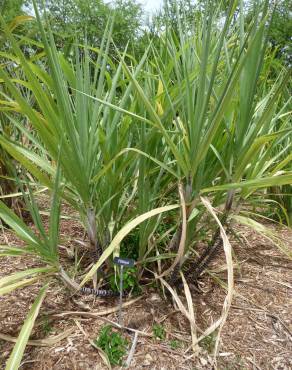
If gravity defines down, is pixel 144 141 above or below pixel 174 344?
above

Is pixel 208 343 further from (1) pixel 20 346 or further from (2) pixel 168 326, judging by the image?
(1) pixel 20 346

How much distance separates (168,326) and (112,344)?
16cm

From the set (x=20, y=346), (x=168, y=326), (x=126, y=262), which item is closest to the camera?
(x=20, y=346)

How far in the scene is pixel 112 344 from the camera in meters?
0.83

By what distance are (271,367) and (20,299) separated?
67 cm

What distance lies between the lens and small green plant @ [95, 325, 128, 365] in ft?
2.65

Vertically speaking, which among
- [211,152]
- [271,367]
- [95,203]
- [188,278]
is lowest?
[271,367]

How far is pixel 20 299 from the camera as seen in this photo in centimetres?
97

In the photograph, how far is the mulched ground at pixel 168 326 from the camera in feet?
2.67

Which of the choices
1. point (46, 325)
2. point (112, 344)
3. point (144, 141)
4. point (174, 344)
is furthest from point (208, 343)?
point (144, 141)

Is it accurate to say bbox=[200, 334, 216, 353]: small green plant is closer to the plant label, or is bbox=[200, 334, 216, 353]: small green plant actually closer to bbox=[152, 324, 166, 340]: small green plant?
bbox=[152, 324, 166, 340]: small green plant

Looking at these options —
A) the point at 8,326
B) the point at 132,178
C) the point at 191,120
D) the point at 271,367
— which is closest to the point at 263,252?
the point at 271,367

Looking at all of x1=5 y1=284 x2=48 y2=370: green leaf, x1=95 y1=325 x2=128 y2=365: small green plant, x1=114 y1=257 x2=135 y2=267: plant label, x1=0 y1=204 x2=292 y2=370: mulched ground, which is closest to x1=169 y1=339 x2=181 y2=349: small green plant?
x1=0 y1=204 x2=292 y2=370: mulched ground

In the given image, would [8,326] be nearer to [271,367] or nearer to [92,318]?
[92,318]
